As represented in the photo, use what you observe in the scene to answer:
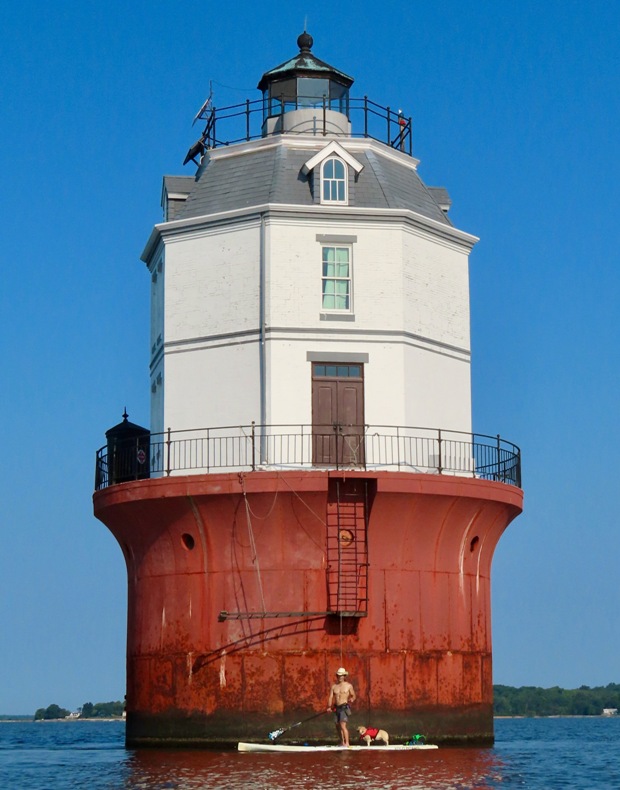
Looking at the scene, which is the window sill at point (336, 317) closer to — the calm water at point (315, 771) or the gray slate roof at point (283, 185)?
the gray slate roof at point (283, 185)

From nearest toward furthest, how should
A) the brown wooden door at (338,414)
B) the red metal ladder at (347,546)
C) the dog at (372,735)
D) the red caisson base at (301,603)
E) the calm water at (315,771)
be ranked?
the calm water at (315,771)
the dog at (372,735)
the red caisson base at (301,603)
the red metal ladder at (347,546)
the brown wooden door at (338,414)

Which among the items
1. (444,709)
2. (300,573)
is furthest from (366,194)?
(444,709)

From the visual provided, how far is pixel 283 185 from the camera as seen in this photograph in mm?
40844

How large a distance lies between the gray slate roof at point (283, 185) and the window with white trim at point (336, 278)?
1.24 metres

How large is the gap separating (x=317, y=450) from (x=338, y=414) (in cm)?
108

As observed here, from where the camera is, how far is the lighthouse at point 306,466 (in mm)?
37250

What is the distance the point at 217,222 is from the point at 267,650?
34.5ft

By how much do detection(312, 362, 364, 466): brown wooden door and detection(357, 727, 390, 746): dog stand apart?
239 inches

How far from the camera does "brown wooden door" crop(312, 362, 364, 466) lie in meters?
38.8

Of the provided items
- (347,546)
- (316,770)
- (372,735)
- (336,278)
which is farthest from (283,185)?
(316,770)

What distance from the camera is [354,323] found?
39750 mm

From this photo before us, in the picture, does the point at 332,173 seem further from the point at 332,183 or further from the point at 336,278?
the point at 336,278

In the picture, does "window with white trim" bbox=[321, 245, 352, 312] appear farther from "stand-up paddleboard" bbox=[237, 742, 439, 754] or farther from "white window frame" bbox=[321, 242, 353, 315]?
"stand-up paddleboard" bbox=[237, 742, 439, 754]

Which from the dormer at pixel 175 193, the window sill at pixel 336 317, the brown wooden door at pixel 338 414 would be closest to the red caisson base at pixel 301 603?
the brown wooden door at pixel 338 414
